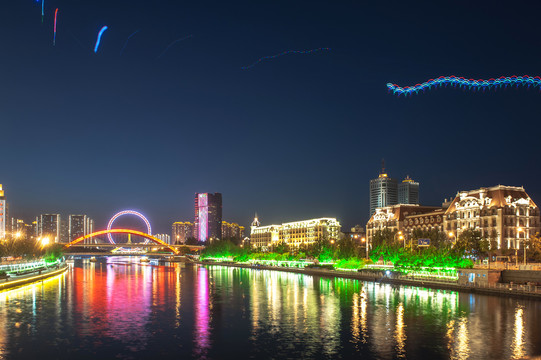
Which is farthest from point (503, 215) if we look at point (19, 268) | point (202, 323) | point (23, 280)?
point (19, 268)

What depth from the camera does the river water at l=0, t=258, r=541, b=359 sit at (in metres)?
30.1

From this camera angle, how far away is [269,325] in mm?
38688

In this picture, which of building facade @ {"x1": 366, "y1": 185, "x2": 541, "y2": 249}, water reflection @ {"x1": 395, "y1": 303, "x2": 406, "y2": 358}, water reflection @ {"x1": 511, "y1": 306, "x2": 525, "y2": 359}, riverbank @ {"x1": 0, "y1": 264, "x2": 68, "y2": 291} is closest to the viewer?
water reflection @ {"x1": 511, "y1": 306, "x2": 525, "y2": 359}

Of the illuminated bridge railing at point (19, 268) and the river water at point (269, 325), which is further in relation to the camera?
the illuminated bridge railing at point (19, 268)

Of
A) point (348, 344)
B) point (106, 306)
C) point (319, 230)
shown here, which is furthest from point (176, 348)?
point (319, 230)

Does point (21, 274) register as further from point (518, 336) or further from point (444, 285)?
point (518, 336)

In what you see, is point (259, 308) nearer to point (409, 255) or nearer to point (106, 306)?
point (106, 306)

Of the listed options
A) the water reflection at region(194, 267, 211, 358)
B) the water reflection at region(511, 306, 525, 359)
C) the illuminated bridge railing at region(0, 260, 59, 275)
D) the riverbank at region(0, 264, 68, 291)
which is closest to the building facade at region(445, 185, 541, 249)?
the water reflection at region(511, 306, 525, 359)

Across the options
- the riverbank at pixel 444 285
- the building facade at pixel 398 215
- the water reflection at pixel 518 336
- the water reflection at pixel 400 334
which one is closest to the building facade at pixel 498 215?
the building facade at pixel 398 215

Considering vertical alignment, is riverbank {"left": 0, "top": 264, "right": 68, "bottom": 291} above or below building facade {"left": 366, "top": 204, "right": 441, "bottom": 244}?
below

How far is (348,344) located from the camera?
32.0 metres

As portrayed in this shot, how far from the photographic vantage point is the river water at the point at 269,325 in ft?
98.8

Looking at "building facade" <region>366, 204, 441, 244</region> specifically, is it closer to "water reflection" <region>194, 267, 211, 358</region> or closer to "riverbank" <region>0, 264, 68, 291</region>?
"riverbank" <region>0, 264, 68, 291</region>

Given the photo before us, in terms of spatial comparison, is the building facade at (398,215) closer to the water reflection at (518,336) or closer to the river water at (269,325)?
the river water at (269,325)
